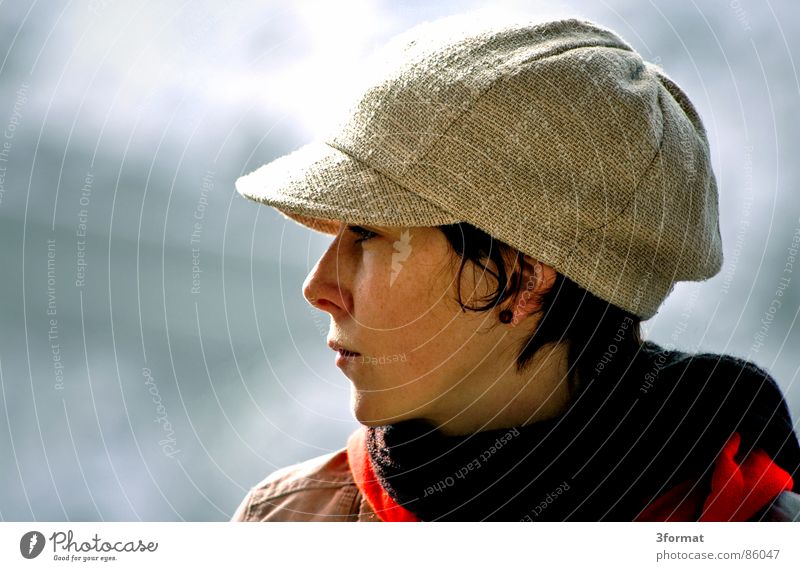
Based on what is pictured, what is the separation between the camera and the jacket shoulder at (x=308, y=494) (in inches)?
34.7

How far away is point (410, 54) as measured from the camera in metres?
0.72

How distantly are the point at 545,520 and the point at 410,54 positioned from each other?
1.30ft

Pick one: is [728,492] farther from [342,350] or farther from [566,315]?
[342,350]

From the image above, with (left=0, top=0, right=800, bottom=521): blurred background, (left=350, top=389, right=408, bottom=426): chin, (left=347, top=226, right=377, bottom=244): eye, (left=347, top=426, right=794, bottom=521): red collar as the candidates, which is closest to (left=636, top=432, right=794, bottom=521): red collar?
(left=347, top=426, right=794, bottom=521): red collar

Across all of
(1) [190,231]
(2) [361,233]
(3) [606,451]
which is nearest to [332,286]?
(2) [361,233]

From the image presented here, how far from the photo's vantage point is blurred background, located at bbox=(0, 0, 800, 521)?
2.56 feet

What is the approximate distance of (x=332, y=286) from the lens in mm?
750

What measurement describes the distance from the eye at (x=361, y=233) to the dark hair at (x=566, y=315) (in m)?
0.06

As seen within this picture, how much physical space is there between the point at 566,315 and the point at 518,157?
0.16 metres
